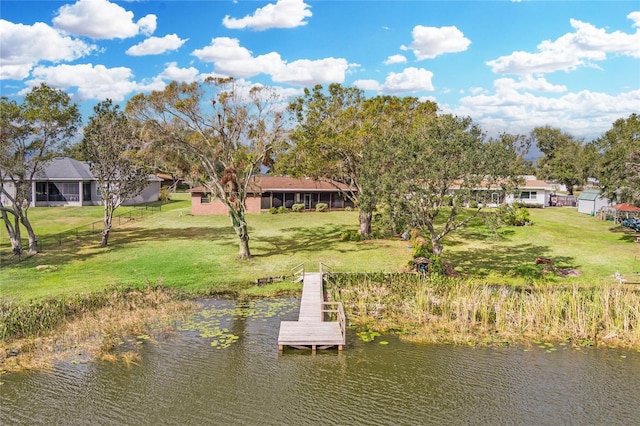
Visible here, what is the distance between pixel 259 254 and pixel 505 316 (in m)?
19.3

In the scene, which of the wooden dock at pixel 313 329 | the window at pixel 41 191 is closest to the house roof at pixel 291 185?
the window at pixel 41 191

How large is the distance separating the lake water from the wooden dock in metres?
0.49

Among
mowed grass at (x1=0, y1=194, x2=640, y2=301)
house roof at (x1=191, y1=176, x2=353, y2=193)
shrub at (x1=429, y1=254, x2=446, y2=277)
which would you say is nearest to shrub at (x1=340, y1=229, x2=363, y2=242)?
mowed grass at (x1=0, y1=194, x2=640, y2=301)

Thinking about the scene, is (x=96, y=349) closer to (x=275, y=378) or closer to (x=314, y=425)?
(x=275, y=378)

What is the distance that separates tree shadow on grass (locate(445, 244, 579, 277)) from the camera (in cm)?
3247

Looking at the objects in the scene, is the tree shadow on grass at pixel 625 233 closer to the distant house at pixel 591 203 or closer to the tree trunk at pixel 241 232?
the distant house at pixel 591 203

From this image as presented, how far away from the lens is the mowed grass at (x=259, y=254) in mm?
29266

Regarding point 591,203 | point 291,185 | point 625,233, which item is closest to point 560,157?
point 591,203

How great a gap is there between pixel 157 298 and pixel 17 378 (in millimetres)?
9328

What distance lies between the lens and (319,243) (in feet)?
134

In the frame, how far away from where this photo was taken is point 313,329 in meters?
20.8

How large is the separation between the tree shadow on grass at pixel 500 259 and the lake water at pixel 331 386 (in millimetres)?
12833

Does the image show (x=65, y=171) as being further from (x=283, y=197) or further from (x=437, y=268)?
(x=437, y=268)

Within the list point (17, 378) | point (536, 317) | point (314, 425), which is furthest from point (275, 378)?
point (536, 317)
